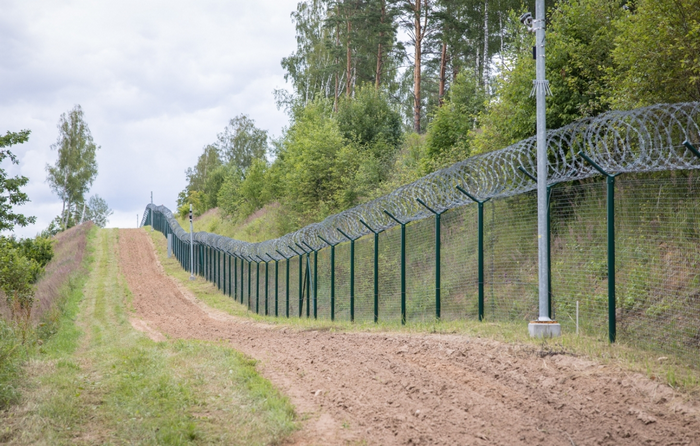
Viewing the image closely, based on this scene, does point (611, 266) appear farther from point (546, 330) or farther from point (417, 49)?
point (417, 49)

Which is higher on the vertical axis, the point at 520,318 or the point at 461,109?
the point at 461,109

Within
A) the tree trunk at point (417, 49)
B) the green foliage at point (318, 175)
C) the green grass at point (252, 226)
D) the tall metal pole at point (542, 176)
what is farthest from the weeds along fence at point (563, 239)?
the green grass at point (252, 226)

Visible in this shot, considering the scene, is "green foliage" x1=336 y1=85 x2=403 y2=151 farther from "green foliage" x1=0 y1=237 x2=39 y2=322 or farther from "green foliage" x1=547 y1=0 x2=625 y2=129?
"green foliage" x1=547 y1=0 x2=625 y2=129

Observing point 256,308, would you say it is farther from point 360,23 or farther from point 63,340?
point 360,23

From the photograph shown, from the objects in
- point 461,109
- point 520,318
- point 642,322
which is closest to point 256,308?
point 461,109

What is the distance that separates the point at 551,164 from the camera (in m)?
9.60

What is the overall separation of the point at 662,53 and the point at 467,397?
24.0 feet

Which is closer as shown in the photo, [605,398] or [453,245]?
[605,398]

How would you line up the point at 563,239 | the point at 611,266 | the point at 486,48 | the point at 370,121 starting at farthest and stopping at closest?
the point at 370,121 → the point at 486,48 → the point at 563,239 → the point at 611,266

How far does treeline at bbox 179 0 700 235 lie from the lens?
36.4 feet

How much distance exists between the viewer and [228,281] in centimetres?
2872

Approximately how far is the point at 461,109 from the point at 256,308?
36.1 feet

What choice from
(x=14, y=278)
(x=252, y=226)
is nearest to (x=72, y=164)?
(x=252, y=226)

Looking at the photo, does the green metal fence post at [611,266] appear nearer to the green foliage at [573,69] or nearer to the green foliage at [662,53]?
the green foliage at [662,53]
